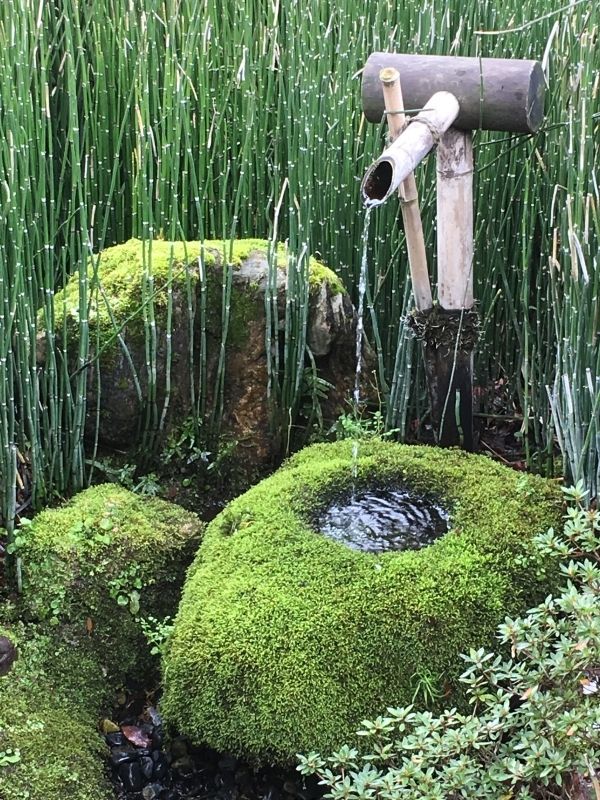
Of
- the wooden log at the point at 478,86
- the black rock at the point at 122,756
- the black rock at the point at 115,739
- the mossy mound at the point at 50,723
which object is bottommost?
the black rock at the point at 115,739

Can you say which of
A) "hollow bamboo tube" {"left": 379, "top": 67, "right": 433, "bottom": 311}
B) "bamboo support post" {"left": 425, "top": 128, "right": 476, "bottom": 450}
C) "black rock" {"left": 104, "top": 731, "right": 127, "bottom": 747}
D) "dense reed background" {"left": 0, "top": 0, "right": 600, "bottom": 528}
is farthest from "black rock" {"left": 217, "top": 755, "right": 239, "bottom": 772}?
"hollow bamboo tube" {"left": 379, "top": 67, "right": 433, "bottom": 311}

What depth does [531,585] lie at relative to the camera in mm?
1402

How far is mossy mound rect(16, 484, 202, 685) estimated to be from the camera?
1.50m

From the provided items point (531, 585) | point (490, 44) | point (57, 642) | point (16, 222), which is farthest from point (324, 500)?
point (490, 44)

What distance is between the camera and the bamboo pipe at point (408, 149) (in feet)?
4.32

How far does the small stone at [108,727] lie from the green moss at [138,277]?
76 centimetres

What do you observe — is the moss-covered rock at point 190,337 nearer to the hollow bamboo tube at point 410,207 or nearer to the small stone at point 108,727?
the hollow bamboo tube at point 410,207

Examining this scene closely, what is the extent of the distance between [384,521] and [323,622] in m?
0.27

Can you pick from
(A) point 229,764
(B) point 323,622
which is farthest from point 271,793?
(B) point 323,622

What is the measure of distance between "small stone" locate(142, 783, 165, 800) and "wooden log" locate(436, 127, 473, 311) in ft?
3.49

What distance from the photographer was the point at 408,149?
1.37 metres

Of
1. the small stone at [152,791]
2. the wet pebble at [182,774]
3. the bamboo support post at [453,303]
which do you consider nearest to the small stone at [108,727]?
the wet pebble at [182,774]

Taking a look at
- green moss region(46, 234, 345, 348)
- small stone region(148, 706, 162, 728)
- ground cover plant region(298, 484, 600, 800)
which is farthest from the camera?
green moss region(46, 234, 345, 348)

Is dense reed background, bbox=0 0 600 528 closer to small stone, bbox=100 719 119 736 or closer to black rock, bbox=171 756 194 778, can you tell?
small stone, bbox=100 719 119 736
